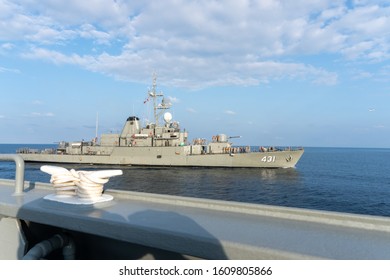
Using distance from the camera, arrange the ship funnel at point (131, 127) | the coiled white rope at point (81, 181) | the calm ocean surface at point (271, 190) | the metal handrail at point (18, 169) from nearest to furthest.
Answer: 1. the coiled white rope at point (81, 181)
2. the metal handrail at point (18, 169)
3. the calm ocean surface at point (271, 190)
4. the ship funnel at point (131, 127)

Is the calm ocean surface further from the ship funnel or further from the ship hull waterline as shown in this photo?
the ship funnel

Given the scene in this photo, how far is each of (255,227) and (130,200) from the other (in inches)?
60.2

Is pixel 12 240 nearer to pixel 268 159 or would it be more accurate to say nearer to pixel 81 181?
pixel 81 181

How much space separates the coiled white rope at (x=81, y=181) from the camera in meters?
2.83

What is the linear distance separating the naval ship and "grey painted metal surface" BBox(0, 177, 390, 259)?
32.5m

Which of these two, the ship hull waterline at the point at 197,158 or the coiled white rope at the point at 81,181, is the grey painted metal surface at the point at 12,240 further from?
the ship hull waterline at the point at 197,158

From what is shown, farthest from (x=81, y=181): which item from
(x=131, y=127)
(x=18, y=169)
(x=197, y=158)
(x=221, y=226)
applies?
(x=131, y=127)

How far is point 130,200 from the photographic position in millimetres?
3000

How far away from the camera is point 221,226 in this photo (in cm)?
203

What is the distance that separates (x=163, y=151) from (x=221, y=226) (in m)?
34.3

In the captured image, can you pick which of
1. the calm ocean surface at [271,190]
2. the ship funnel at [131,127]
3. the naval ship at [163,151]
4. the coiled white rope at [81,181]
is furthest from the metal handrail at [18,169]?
the ship funnel at [131,127]

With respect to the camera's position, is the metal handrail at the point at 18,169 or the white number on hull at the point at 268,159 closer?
the metal handrail at the point at 18,169

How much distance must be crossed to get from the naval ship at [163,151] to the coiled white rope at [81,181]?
32.2 meters
